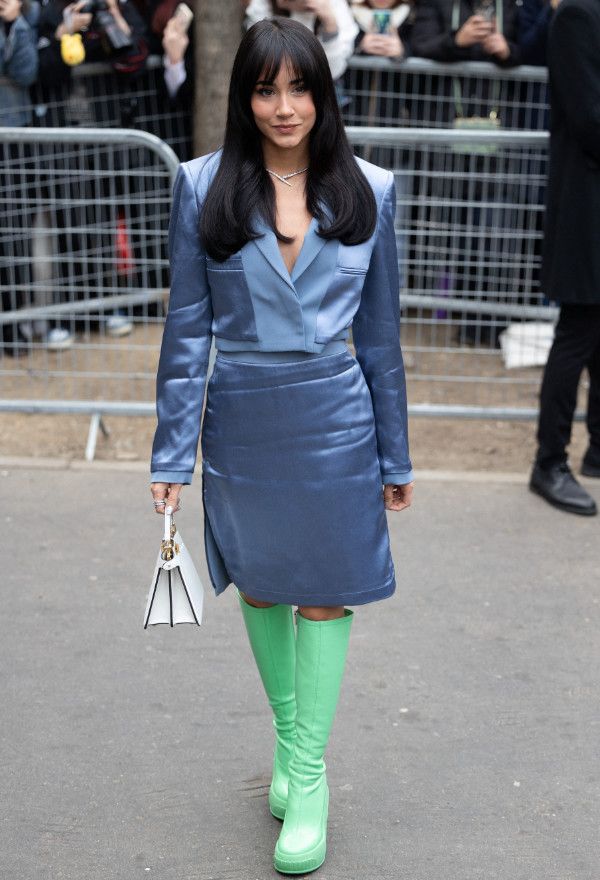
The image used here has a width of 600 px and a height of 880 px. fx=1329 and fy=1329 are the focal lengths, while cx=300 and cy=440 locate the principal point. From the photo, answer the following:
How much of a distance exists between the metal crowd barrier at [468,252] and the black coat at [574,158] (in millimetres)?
1008

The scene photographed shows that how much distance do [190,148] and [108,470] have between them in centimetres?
248

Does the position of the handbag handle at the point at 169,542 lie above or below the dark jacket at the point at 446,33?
below

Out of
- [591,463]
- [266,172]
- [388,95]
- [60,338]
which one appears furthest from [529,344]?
[266,172]

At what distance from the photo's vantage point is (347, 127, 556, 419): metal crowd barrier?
6520 mm

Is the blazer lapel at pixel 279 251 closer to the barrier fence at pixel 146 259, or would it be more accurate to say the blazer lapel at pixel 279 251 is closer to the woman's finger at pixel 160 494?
the woman's finger at pixel 160 494

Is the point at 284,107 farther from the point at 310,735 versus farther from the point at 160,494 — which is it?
the point at 310,735

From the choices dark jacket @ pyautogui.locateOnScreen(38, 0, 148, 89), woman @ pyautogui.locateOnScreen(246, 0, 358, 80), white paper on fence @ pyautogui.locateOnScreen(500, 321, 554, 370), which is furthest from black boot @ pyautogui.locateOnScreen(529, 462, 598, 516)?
dark jacket @ pyautogui.locateOnScreen(38, 0, 148, 89)

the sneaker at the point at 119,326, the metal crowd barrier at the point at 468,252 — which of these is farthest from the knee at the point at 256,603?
the sneaker at the point at 119,326

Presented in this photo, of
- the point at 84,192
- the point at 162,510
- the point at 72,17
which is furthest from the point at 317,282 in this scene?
the point at 72,17

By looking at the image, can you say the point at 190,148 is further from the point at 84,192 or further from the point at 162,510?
the point at 162,510

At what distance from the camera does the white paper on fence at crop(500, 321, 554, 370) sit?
8.45 ft

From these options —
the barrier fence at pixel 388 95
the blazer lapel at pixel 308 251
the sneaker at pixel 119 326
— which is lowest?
the sneaker at pixel 119 326

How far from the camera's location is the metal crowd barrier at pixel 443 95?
7.26 meters

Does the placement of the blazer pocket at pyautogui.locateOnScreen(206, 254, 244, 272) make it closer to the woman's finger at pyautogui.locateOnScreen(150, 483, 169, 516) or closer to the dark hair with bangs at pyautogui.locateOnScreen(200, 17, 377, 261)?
the dark hair with bangs at pyautogui.locateOnScreen(200, 17, 377, 261)
